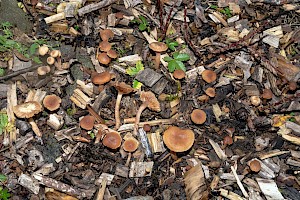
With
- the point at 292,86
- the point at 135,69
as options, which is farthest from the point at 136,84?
the point at 292,86

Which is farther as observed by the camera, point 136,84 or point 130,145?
point 136,84

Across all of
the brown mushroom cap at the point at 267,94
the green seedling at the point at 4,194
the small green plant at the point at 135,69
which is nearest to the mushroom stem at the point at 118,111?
the small green plant at the point at 135,69

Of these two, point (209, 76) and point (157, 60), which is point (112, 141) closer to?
point (157, 60)

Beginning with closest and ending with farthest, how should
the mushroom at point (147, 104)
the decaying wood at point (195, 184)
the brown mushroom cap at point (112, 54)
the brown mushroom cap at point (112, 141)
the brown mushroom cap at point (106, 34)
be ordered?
the decaying wood at point (195, 184) → the brown mushroom cap at point (112, 141) → the mushroom at point (147, 104) → the brown mushroom cap at point (112, 54) → the brown mushroom cap at point (106, 34)

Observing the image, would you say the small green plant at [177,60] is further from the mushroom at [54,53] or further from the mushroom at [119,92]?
the mushroom at [54,53]

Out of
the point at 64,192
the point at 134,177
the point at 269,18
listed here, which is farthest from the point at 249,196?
the point at 269,18

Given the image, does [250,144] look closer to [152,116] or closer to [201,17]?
[152,116]

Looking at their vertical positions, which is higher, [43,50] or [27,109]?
[43,50]

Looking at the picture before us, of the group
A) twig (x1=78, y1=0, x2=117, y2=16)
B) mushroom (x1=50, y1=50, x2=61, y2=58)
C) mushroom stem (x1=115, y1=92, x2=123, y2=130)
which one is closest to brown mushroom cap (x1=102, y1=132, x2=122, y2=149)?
mushroom stem (x1=115, y1=92, x2=123, y2=130)
